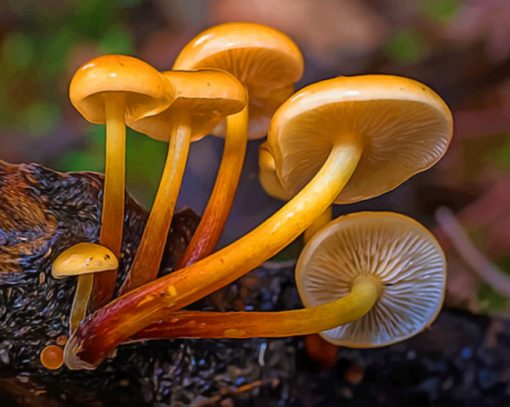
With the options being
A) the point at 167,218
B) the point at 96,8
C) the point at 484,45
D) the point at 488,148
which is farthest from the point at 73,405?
the point at 484,45

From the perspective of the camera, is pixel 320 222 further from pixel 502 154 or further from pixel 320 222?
pixel 502 154

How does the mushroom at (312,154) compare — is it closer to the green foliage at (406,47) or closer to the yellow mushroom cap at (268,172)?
the yellow mushroom cap at (268,172)

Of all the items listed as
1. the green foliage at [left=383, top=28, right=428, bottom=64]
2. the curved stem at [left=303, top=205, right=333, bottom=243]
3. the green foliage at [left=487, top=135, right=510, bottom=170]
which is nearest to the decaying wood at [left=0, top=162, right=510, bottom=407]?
the curved stem at [left=303, top=205, right=333, bottom=243]

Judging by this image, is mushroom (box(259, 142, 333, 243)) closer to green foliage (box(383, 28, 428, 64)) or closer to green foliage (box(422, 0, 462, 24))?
green foliage (box(383, 28, 428, 64))

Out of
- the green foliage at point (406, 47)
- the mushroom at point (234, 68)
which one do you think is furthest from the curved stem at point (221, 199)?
the green foliage at point (406, 47)

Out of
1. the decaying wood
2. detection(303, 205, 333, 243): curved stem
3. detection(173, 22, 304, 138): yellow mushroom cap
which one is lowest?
the decaying wood

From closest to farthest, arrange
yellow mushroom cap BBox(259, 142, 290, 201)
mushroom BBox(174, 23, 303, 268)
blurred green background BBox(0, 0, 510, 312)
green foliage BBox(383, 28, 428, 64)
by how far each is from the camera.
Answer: mushroom BBox(174, 23, 303, 268) → yellow mushroom cap BBox(259, 142, 290, 201) → blurred green background BBox(0, 0, 510, 312) → green foliage BBox(383, 28, 428, 64)

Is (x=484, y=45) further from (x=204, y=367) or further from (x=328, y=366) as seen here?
(x=204, y=367)
